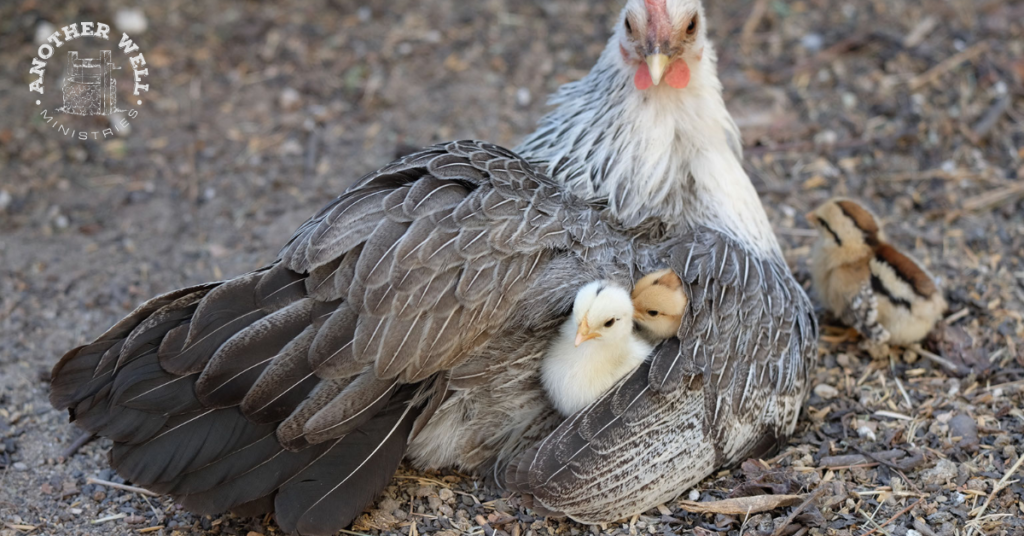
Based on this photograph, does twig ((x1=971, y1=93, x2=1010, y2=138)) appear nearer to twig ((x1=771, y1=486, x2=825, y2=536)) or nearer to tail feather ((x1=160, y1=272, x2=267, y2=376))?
twig ((x1=771, y1=486, x2=825, y2=536))

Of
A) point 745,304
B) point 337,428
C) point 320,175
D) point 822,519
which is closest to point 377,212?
point 337,428

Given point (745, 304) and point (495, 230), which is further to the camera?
point (745, 304)

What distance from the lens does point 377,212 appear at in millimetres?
3111

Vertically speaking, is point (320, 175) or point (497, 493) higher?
point (320, 175)

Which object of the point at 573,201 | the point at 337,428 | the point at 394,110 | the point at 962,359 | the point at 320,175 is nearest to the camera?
the point at 337,428

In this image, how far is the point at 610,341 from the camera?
310 centimetres

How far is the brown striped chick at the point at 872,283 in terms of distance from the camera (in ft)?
13.2

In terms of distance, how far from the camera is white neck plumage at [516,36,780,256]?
3553mm

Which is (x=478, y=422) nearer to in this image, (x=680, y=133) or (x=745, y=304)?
(x=745, y=304)

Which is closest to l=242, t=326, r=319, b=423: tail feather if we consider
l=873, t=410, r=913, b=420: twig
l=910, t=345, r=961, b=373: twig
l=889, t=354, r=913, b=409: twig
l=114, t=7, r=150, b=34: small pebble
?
l=873, t=410, r=913, b=420: twig

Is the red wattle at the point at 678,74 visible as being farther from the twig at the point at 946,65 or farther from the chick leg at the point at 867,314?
the twig at the point at 946,65

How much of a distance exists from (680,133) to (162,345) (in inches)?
83.8

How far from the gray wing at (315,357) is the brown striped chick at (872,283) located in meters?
1.68

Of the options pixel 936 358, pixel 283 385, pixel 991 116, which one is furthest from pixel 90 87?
pixel 991 116
